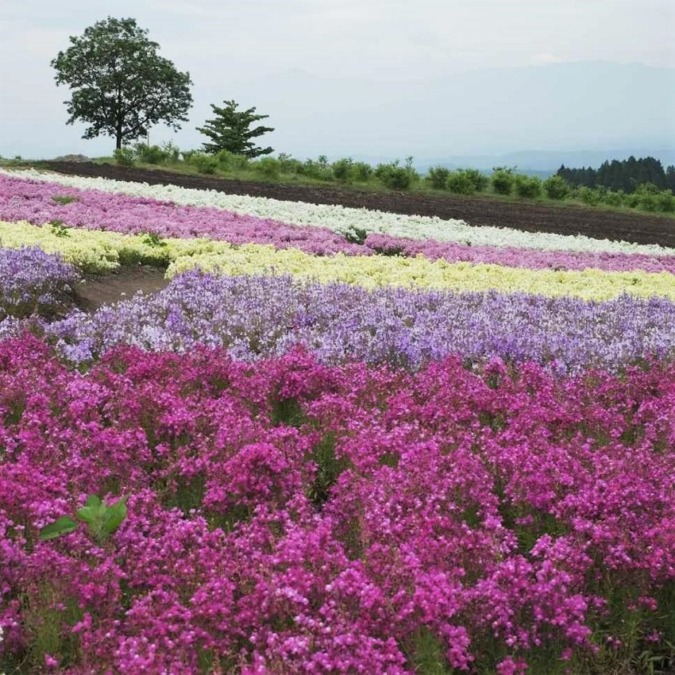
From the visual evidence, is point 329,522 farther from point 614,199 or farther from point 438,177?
point 614,199

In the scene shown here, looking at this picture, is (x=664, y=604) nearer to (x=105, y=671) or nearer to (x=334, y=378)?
(x=105, y=671)

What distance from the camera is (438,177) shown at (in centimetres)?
4353

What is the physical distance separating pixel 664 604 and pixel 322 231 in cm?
1600

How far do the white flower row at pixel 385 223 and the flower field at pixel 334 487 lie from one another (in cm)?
1097

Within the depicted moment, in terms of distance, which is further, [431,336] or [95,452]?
[431,336]

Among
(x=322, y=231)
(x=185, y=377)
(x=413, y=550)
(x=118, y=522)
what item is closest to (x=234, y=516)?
(x=118, y=522)

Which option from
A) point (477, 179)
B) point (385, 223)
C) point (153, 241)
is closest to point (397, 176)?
point (477, 179)

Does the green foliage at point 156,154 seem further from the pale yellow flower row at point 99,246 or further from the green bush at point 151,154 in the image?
the pale yellow flower row at point 99,246

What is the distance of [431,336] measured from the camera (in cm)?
931

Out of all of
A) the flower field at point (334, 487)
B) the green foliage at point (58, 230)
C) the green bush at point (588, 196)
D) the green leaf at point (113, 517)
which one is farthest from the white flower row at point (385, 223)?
the green bush at point (588, 196)

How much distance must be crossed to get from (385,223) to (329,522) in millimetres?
19666

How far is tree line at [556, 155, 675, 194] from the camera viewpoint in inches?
Result: 2717

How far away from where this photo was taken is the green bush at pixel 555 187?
43.0m

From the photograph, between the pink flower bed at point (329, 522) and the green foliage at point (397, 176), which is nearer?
the pink flower bed at point (329, 522)
